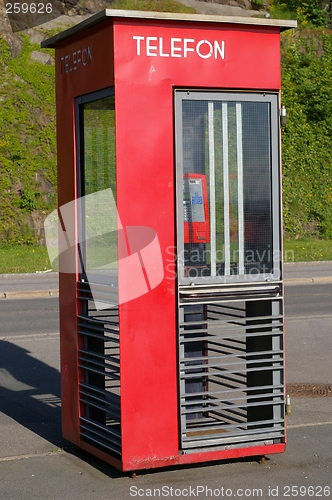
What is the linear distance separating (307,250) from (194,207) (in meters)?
22.0

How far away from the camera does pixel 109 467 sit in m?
5.59

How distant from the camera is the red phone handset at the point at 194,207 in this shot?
18.0ft

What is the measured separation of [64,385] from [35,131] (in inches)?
851

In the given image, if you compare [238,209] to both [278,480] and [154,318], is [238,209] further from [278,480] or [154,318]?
[278,480]

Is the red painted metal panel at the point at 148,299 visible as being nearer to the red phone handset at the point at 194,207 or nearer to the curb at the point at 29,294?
the red phone handset at the point at 194,207

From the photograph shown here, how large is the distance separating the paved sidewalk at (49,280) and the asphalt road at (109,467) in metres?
7.14

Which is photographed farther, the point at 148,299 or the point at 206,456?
the point at 206,456

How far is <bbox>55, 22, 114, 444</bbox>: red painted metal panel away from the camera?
5.61 m

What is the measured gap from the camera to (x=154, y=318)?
5.31 m

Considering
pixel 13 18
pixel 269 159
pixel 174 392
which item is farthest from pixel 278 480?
pixel 13 18

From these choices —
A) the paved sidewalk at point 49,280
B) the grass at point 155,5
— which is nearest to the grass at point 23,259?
the paved sidewalk at point 49,280

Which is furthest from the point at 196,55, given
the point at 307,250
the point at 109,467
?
the point at 307,250

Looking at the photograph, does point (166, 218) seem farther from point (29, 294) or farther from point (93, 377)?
point (29, 294)

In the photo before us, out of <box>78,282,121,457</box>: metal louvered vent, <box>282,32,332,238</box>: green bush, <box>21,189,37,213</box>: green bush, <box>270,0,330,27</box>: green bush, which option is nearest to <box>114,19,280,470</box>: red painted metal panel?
<box>78,282,121,457</box>: metal louvered vent
